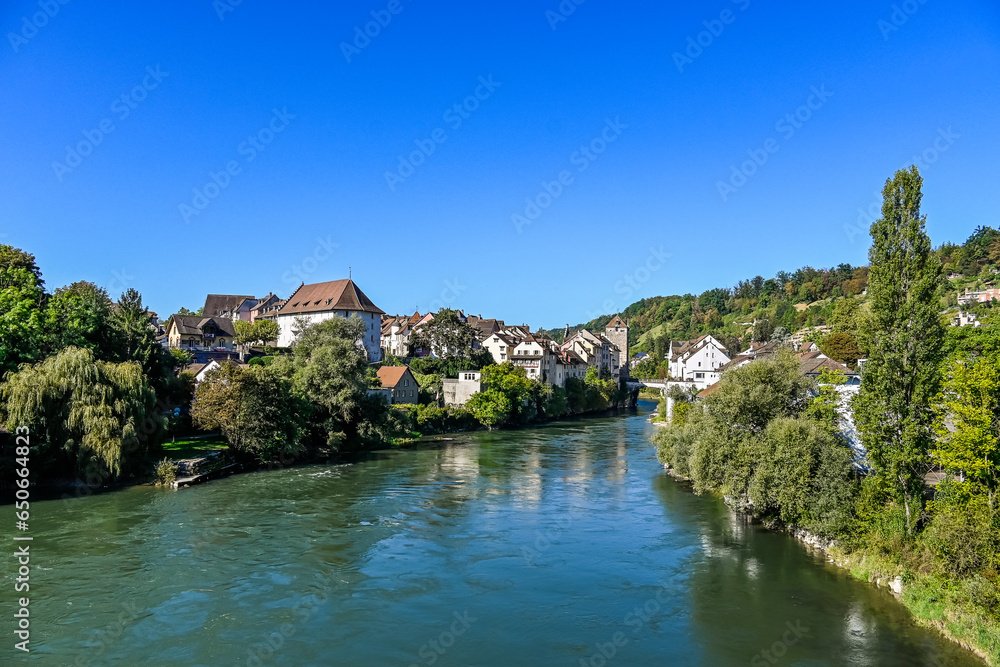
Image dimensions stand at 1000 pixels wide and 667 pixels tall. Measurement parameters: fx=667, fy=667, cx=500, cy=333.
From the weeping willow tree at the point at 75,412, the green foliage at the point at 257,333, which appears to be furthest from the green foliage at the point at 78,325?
the green foliage at the point at 257,333

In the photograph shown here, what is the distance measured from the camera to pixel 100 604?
51.4 ft

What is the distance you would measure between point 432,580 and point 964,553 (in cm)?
1240

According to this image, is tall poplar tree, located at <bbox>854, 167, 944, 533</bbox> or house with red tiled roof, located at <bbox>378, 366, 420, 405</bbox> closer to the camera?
tall poplar tree, located at <bbox>854, 167, 944, 533</bbox>

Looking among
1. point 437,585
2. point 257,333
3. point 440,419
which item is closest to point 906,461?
point 437,585

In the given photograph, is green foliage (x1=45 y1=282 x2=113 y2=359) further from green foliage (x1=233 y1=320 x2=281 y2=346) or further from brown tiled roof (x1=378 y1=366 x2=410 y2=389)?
green foliage (x1=233 y1=320 x2=281 y2=346)

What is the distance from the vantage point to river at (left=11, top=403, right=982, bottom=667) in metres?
13.9

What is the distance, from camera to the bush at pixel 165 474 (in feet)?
94.3

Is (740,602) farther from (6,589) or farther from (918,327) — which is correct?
(6,589)

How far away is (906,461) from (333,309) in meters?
59.0

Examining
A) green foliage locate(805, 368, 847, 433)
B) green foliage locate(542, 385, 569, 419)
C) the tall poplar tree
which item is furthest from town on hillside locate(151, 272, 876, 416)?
the tall poplar tree

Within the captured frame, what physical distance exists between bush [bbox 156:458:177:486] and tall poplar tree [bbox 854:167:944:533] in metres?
26.5

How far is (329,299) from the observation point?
7044 cm

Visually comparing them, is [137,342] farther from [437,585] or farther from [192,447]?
[437,585]

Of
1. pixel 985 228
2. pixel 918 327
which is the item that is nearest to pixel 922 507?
pixel 918 327
